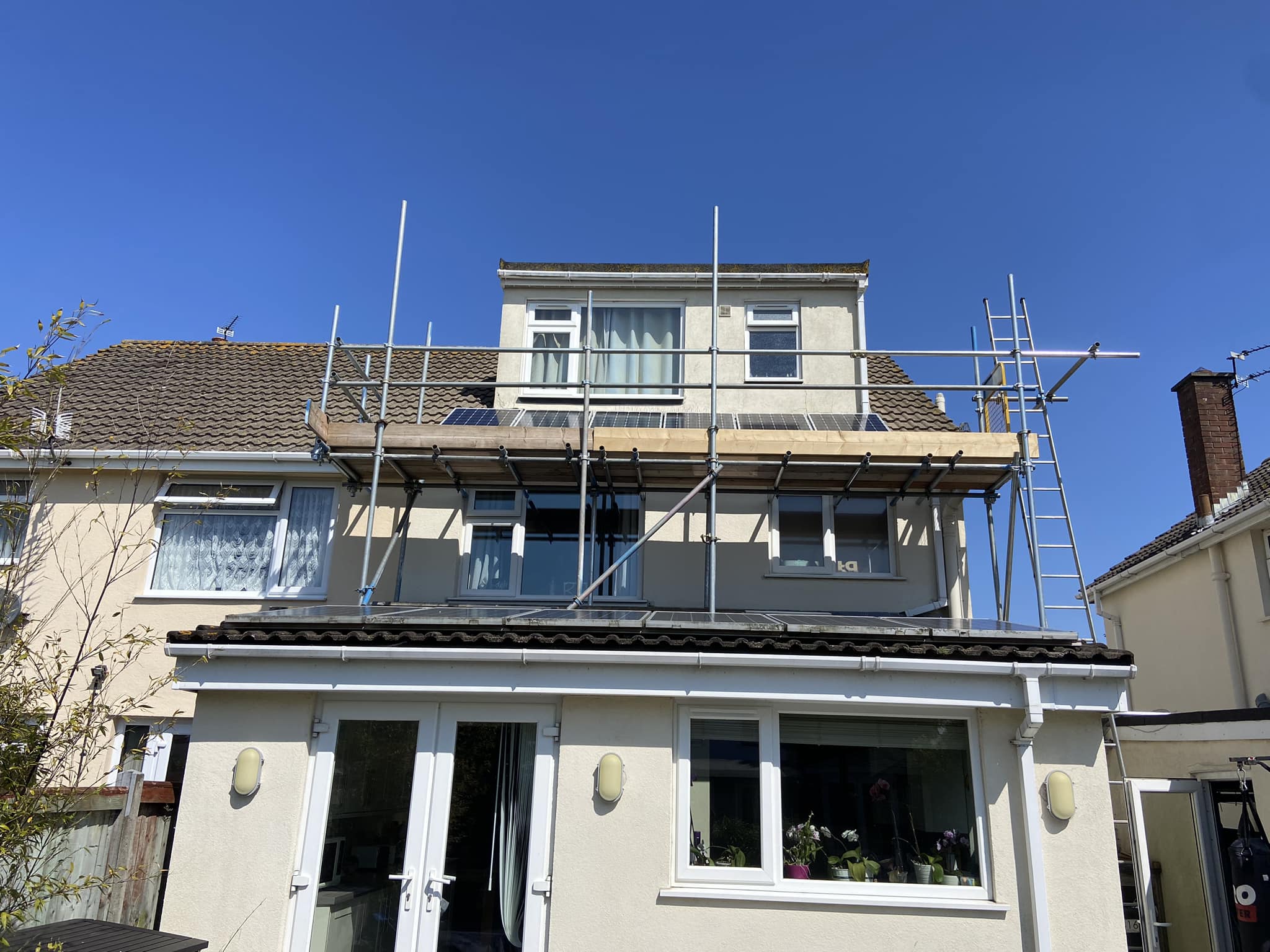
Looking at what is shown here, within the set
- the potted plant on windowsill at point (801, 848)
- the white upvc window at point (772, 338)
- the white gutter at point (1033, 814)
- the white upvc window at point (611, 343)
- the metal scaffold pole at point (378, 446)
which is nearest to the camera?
the white gutter at point (1033, 814)

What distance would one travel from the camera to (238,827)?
7.21m

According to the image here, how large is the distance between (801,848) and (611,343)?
315 inches

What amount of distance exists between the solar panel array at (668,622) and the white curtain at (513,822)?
3.13ft

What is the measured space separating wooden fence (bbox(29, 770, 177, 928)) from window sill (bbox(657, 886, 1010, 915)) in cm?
429

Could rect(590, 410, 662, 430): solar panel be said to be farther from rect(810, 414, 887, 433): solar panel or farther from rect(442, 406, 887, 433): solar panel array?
rect(810, 414, 887, 433): solar panel

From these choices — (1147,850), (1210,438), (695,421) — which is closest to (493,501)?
(695,421)

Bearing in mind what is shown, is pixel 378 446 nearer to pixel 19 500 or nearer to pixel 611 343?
pixel 611 343

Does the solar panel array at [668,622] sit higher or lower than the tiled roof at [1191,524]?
lower

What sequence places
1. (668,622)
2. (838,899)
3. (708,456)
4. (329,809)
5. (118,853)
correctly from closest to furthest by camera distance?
(838,899)
(329,809)
(118,853)
(668,622)
(708,456)

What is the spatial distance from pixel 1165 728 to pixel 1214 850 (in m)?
1.79

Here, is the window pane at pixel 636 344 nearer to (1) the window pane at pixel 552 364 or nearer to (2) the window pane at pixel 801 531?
(1) the window pane at pixel 552 364

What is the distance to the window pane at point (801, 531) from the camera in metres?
12.0

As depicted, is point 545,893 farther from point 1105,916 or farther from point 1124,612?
point 1124,612

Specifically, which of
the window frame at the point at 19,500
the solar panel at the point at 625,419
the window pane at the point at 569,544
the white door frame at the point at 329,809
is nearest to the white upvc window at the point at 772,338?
the solar panel at the point at 625,419
